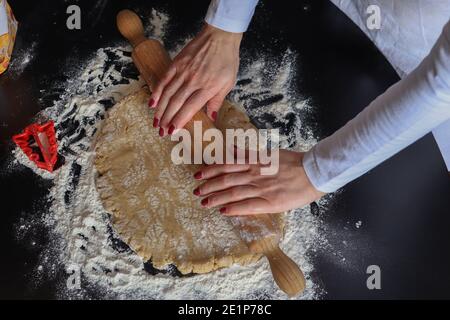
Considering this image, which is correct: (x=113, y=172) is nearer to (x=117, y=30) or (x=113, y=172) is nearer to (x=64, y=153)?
(x=64, y=153)

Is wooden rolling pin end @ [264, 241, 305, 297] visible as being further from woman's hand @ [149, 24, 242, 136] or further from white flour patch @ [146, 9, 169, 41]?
white flour patch @ [146, 9, 169, 41]

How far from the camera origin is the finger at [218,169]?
919mm

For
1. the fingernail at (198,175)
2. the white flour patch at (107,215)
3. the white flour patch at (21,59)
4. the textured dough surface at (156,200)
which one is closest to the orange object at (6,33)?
the white flour patch at (21,59)

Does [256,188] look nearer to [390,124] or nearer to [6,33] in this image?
[390,124]

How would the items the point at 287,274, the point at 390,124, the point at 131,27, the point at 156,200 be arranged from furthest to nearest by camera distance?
1. the point at 131,27
2. the point at 156,200
3. the point at 287,274
4. the point at 390,124

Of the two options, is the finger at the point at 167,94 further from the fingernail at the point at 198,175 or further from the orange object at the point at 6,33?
the orange object at the point at 6,33

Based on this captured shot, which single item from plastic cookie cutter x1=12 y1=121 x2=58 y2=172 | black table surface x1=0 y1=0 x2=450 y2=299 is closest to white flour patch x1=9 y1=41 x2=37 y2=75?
black table surface x1=0 y1=0 x2=450 y2=299

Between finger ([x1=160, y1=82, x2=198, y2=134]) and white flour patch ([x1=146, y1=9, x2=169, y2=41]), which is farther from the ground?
white flour patch ([x1=146, y1=9, x2=169, y2=41])

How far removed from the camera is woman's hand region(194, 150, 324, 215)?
0.91 m

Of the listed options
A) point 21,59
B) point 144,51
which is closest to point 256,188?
point 144,51

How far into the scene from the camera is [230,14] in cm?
102

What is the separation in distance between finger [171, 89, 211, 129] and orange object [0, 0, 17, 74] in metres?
0.38

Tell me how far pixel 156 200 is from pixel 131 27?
0.37 m

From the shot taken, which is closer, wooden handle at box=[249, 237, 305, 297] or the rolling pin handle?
wooden handle at box=[249, 237, 305, 297]
